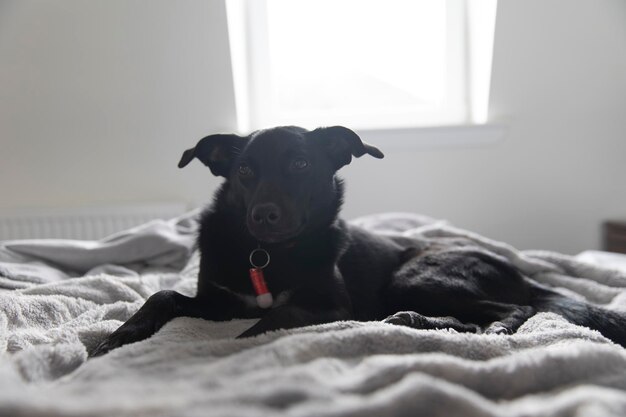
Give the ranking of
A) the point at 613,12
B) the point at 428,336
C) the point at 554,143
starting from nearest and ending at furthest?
the point at 428,336 → the point at 613,12 → the point at 554,143

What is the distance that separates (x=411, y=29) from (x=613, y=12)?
1.03 m

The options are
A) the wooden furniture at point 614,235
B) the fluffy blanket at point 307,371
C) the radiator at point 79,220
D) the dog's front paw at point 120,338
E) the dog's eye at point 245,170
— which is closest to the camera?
the fluffy blanket at point 307,371

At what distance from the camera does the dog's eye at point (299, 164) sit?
1.46 meters

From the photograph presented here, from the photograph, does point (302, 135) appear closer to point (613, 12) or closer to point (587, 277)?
point (587, 277)

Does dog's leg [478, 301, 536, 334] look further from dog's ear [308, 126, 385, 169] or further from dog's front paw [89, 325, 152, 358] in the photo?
dog's front paw [89, 325, 152, 358]

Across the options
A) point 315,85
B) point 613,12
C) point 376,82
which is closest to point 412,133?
point 376,82

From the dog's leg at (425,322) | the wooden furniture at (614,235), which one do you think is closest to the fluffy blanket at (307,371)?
the dog's leg at (425,322)

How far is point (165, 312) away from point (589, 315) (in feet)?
3.47

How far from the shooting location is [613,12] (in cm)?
271

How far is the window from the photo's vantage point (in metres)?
3.09

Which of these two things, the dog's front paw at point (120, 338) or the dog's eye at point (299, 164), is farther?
the dog's eye at point (299, 164)

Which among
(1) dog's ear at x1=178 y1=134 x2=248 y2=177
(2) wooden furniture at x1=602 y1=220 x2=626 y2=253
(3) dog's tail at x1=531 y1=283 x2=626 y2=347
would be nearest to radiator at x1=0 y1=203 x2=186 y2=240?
(1) dog's ear at x1=178 y1=134 x2=248 y2=177

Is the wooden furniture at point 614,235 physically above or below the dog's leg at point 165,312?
below

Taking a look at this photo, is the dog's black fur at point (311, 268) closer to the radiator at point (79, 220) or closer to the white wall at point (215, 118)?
Answer: the white wall at point (215, 118)
